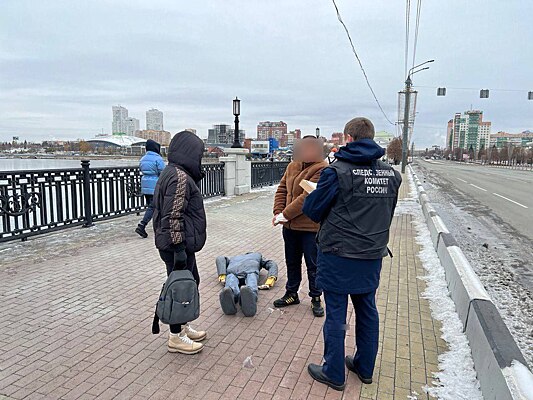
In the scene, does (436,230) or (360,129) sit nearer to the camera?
(360,129)

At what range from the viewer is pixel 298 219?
3.92 m

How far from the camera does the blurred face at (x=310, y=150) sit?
3.74 metres

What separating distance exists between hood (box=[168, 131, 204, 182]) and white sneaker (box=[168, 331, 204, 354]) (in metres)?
1.40

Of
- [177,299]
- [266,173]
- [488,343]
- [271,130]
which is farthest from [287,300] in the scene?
[271,130]

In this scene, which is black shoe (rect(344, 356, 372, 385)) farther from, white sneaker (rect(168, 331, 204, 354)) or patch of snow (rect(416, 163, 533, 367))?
patch of snow (rect(416, 163, 533, 367))

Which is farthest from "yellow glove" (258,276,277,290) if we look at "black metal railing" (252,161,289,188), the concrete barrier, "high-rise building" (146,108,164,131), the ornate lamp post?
"high-rise building" (146,108,164,131)

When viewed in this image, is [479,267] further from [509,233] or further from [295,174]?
[295,174]

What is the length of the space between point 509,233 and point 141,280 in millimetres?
8508

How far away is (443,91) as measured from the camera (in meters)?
26.0

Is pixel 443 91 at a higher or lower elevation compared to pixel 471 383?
higher

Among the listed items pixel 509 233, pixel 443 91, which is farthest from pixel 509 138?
pixel 509 233

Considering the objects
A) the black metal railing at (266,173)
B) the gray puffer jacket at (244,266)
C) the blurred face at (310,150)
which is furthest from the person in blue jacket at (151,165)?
the black metal railing at (266,173)

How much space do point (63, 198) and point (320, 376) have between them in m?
6.67

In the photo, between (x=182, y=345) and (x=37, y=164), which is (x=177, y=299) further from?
(x=37, y=164)
